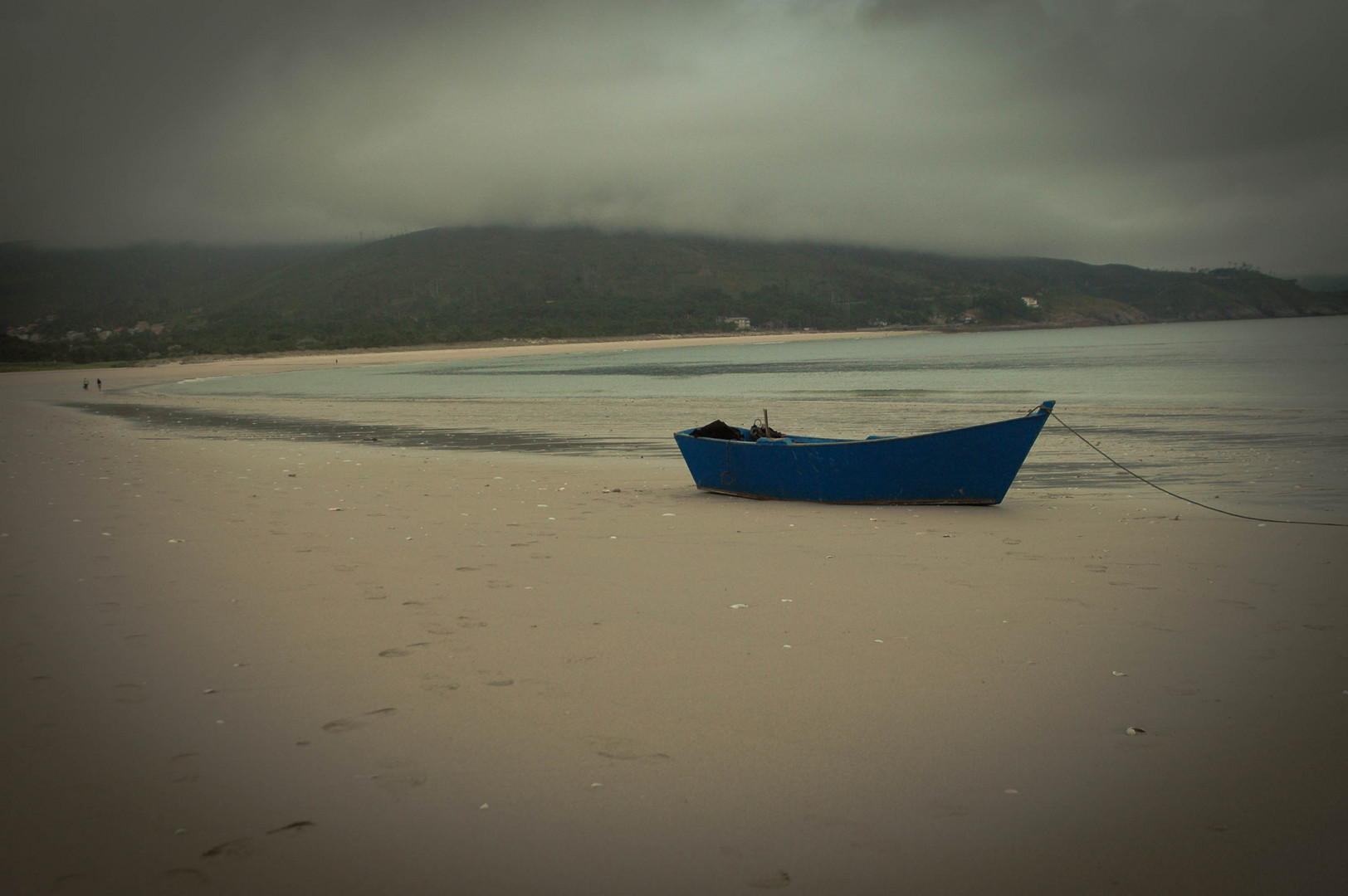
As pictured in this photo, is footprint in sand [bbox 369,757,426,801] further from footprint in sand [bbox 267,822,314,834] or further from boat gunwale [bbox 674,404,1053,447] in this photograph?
boat gunwale [bbox 674,404,1053,447]

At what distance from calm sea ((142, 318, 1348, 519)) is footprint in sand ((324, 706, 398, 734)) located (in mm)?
9868

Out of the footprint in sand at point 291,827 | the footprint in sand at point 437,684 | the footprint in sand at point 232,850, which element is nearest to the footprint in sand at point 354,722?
the footprint in sand at point 437,684

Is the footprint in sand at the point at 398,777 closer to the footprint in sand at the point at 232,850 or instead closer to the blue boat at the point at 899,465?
the footprint in sand at the point at 232,850

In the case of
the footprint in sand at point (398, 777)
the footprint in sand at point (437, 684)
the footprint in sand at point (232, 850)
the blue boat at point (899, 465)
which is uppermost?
the blue boat at point (899, 465)

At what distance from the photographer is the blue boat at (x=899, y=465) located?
10461 mm

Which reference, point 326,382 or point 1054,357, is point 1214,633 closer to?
point 326,382

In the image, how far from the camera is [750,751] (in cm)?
407

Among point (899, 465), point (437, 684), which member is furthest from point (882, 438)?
point (437, 684)

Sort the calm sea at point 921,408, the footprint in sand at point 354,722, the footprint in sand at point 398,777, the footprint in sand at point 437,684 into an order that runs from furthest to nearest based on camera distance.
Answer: the calm sea at point 921,408, the footprint in sand at point 437,684, the footprint in sand at point 354,722, the footprint in sand at point 398,777

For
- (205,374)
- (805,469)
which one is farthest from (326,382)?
(805,469)

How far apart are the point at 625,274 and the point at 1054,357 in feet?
447

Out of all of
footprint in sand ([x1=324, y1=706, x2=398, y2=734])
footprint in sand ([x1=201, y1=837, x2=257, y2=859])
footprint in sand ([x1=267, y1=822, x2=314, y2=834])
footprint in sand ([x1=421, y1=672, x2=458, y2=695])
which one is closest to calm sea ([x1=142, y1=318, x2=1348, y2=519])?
footprint in sand ([x1=421, y1=672, x2=458, y2=695])

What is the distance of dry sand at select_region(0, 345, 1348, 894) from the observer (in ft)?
10.8

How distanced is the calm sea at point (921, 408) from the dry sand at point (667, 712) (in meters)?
6.12
